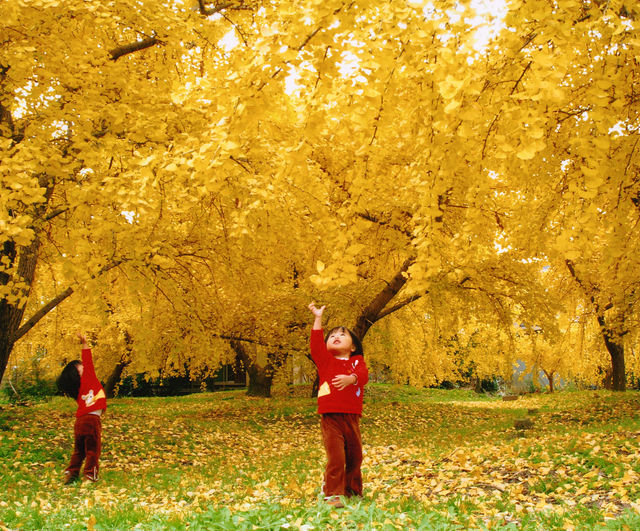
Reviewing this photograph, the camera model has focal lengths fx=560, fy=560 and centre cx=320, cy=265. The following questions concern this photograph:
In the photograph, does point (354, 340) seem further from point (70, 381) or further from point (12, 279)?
point (12, 279)

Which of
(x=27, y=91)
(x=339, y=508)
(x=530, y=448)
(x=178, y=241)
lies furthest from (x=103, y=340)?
(x=339, y=508)

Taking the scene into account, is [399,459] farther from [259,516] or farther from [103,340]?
[103,340]

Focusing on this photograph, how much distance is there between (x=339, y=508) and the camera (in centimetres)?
386

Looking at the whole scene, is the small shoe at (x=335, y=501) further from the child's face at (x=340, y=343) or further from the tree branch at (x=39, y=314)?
the tree branch at (x=39, y=314)

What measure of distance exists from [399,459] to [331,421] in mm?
3704

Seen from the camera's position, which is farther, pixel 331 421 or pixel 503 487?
pixel 503 487

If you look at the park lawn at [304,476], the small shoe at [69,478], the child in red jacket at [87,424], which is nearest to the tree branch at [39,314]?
the park lawn at [304,476]

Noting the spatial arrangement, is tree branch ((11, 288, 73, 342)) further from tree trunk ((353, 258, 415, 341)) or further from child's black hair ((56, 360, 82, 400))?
tree trunk ((353, 258, 415, 341))

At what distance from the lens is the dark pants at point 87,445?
250 inches

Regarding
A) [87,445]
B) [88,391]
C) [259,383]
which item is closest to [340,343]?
[88,391]

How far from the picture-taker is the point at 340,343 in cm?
451

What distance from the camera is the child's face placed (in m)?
4.50

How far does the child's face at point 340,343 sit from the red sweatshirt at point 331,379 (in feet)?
0.29

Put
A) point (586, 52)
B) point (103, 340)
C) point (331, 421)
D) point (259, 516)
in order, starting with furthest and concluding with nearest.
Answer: point (103, 340), point (586, 52), point (331, 421), point (259, 516)
